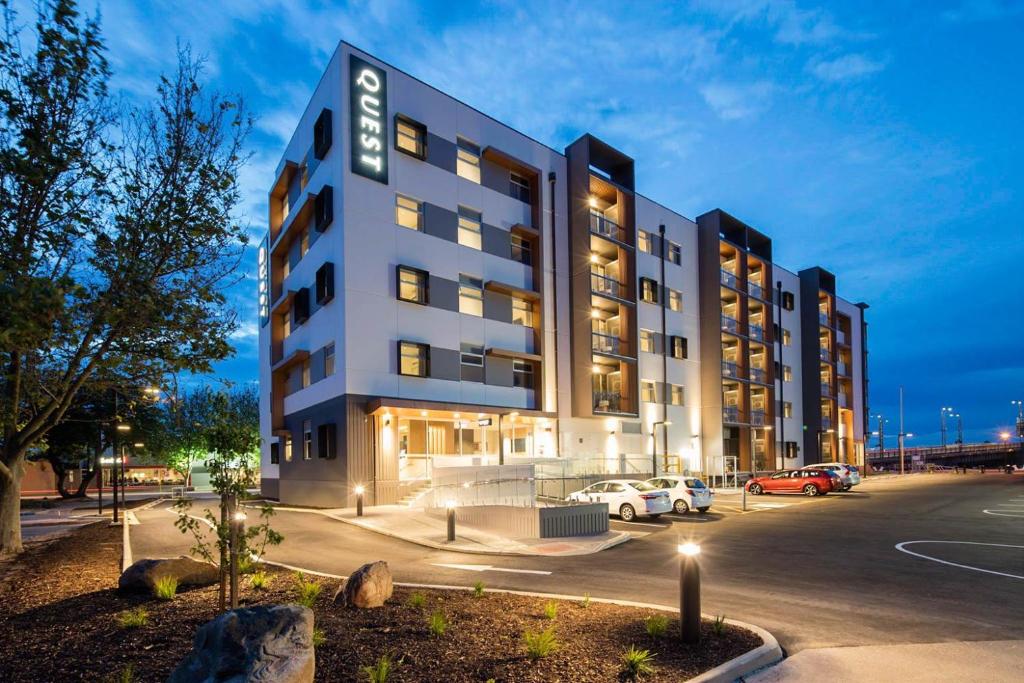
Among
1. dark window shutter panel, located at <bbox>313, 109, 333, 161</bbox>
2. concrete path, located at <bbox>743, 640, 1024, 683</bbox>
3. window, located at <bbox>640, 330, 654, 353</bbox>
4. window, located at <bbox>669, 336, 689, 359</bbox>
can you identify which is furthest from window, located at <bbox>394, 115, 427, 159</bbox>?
concrete path, located at <bbox>743, 640, 1024, 683</bbox>

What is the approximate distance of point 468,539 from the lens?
17594mm

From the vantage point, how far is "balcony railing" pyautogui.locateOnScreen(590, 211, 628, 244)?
124 ft

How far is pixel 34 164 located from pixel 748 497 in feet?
110

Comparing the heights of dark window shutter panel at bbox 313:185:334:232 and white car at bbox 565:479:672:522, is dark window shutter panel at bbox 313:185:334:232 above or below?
above

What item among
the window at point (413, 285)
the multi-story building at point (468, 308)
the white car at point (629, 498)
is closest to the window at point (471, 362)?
the multi-story building at point (468, 308)

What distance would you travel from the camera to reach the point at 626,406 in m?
38.7

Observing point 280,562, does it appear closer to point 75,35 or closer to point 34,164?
point 34,164

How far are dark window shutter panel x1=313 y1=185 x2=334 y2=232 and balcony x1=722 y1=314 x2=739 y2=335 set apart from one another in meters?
30.5

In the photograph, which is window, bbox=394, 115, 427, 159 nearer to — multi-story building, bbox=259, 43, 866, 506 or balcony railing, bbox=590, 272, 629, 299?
multi-story building, bbox=259, 43, 866, 506

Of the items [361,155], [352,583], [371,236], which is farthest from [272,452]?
[352,583]

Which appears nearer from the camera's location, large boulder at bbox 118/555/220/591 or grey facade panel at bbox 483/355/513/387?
large boulder at bbox 118/555/220/591

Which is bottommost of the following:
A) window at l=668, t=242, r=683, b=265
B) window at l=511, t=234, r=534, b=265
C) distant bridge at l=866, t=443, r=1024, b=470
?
distant bridge at l=866, t=443, r=1024, b=470

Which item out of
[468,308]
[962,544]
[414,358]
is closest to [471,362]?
[468,308]

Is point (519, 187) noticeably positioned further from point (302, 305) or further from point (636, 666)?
point (636, 666)
